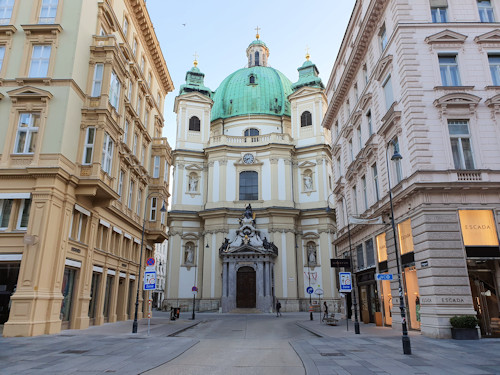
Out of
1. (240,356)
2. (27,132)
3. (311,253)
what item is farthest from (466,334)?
(311,253)

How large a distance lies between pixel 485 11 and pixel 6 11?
27.9m

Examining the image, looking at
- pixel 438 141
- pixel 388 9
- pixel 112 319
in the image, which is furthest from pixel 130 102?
pixel 438 141

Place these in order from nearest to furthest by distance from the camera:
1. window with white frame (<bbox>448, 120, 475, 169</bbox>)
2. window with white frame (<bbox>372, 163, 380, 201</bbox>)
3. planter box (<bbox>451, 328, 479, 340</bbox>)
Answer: planter box (<bbox>451, 328, 479, 340</bbox>), window with white frame (<bbox>448, 120, 475, 169</bbox>), window with white frame (<bbox>372, 163, 380, 201</bbox>)

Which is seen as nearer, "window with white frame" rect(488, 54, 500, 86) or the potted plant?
the potted plant

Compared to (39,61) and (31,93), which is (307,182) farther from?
(31,93)

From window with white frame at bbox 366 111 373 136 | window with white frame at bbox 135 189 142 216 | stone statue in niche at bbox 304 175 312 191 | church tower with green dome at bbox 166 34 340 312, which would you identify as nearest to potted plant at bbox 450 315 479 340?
window with white frame at bbox 366 111 373 136

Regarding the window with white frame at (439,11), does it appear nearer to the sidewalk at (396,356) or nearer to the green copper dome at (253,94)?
the sidewalk at (396,356)

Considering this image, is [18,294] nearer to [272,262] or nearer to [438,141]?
[438,141]

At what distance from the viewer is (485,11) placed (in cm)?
2355

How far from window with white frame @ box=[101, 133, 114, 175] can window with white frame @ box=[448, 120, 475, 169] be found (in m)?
19.3

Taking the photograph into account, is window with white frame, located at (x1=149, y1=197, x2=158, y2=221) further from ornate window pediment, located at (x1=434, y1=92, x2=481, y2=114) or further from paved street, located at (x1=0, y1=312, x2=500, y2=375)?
ornate window pediment, located at (x1=434, y1=92, x2=481, y2=114)

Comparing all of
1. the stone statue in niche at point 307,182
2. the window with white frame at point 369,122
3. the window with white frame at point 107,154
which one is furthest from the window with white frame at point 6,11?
the stone statue in niche at point 307,182

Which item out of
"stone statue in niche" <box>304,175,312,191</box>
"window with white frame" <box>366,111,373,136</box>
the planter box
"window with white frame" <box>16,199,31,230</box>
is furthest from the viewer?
"stone statue in niche" <box>304,175,312,191</box>

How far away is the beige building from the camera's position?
19672 mm
